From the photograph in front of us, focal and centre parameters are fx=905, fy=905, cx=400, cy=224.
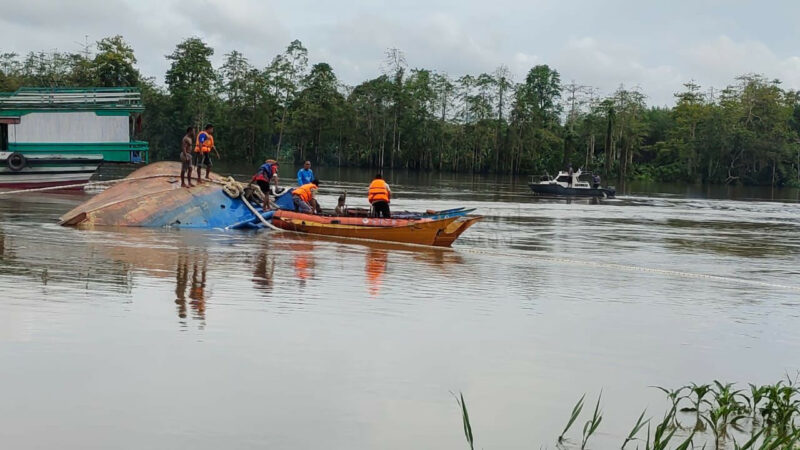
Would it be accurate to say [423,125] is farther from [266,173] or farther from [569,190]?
[266,173]

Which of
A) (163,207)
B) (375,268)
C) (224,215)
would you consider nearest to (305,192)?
(224,215)

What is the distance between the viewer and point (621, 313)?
1369 centimetres

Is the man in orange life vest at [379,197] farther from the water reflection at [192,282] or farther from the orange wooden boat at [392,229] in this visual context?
the water reflection at [192,282]

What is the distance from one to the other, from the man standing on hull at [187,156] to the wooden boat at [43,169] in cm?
1222

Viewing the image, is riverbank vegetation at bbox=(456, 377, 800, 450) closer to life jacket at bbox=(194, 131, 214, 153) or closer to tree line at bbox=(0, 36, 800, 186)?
life jacket at bbox=(194, 131, 214, 153)

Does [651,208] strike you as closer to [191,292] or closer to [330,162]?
[191,292]

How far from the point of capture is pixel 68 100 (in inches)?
1377

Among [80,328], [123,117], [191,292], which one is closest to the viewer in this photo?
[80,328]

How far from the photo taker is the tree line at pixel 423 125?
9406cm

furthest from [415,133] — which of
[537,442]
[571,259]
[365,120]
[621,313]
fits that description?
[537,442]

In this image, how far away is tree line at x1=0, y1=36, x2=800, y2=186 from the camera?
9406cm

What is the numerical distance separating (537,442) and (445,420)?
33.7 inches

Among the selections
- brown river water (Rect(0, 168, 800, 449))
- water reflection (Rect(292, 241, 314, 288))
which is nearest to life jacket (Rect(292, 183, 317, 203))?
brown river water (Rect(0, 168, 800, 449))

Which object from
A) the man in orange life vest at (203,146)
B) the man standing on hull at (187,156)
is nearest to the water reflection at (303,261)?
the man standing on hull at (187,156)
